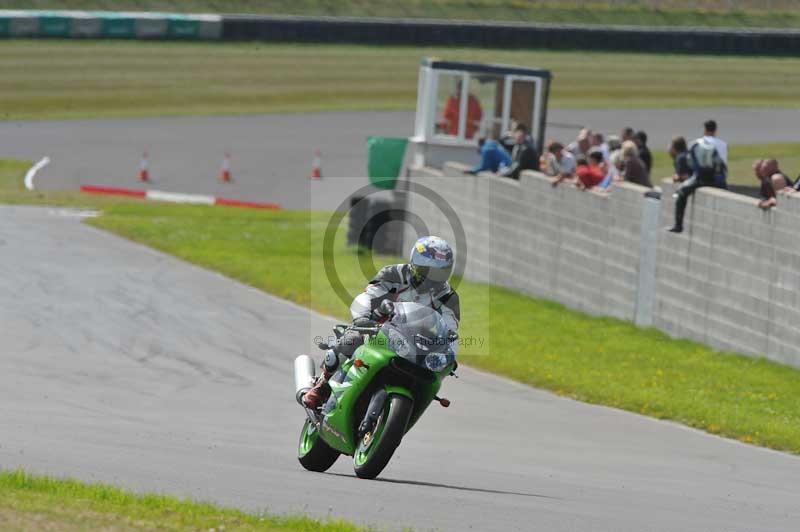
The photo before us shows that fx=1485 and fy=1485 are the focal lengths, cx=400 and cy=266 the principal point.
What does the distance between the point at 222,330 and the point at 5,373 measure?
439cm

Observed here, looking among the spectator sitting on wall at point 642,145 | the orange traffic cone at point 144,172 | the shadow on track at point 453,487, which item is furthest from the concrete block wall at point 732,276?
the orange traffic cone at point 144,172

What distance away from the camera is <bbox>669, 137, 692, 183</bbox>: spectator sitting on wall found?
63.3ft

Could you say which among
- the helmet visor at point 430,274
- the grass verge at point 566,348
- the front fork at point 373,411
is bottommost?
the grass verge at point 566,348

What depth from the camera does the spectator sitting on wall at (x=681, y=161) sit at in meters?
19.3

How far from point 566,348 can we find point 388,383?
929 centimetres

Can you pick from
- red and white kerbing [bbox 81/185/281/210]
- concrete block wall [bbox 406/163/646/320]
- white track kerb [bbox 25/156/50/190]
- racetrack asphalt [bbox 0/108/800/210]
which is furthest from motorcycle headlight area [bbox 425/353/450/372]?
white track kerb [bbox 25/156/50/190]

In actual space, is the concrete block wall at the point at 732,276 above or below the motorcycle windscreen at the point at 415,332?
below

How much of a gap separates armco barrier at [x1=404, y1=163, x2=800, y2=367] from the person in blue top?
24 cm

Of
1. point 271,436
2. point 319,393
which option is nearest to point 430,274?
point 319,393

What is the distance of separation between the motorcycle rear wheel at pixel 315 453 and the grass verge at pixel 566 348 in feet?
16.1

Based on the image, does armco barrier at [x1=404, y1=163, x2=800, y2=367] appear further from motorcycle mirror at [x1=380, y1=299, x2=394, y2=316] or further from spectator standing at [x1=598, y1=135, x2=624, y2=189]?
motorcycle mirror at [x1=380, y1=299, x2=394, y2=316]

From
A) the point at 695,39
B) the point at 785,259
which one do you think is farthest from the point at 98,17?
the point at 785,259

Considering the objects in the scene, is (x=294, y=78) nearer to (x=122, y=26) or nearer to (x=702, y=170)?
(x=122, y=26)

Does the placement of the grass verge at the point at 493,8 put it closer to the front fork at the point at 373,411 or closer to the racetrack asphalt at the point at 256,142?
the racetrack asphalt at the point at 256,142
